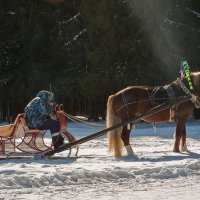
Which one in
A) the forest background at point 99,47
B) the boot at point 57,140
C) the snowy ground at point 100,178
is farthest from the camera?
the forest background at point 99,47

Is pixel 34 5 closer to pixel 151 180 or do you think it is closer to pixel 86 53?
pixel 86 53

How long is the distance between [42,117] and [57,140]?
0.57 metres

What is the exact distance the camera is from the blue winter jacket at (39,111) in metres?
9.85

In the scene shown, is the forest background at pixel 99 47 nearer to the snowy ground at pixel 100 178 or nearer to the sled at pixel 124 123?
the sled at pixel 124 123

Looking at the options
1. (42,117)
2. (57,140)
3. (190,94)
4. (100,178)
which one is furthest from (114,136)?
(100,178)

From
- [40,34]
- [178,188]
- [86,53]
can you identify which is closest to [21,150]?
[178,188]

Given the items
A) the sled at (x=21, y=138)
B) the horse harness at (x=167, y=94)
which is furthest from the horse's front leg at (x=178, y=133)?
the sled at (x=21, y=138)

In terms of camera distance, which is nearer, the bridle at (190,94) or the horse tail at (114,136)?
the horse tail at (114,136)

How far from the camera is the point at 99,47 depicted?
2220cm

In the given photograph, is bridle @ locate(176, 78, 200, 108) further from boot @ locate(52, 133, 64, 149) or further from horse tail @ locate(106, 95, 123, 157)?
boot @ locate(52, 133, 64, 149)

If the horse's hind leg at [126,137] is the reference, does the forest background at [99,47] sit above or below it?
above

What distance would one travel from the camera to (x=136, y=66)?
21.6m

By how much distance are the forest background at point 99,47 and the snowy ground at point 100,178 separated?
12.3 metres

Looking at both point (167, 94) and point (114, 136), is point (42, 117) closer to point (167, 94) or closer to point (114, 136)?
point (114, 136)
